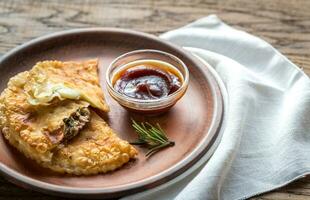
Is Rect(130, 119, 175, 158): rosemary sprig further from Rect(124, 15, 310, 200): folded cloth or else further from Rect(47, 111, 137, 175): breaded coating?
Rect(124, 15, 310, 200): folded cloth

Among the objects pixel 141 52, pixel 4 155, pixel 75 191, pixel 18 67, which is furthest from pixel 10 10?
pixel 75 191

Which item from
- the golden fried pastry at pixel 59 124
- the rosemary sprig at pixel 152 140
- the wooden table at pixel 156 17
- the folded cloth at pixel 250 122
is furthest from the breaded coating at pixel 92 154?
the wooden table at pixel 156 17

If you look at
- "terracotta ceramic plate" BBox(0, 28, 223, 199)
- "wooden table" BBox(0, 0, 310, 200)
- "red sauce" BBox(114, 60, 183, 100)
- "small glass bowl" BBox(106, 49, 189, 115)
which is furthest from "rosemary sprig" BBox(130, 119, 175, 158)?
"wooden table" BBox(0, 0, 310, 200)

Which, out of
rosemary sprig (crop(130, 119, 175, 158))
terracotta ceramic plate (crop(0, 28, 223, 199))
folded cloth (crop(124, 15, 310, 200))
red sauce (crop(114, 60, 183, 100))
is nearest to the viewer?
terracotta ceramic plate (crop(0, 28, 223, 199))

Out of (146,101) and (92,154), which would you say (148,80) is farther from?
(92,154)

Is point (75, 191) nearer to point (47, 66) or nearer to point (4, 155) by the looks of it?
→ point (4, 155)

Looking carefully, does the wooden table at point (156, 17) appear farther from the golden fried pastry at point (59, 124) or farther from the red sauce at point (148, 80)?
the golden fried pastry at point (59, 124)

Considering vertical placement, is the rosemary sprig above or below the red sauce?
below
